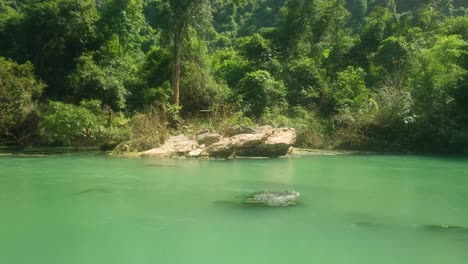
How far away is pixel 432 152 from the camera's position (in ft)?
62.2

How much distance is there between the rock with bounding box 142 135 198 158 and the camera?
15.8 metres

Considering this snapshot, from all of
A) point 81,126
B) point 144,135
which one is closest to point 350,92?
point 144,135

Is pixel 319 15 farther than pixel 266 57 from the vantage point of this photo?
Yes

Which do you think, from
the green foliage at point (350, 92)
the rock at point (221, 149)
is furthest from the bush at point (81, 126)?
the green foliage at point (350, 92)

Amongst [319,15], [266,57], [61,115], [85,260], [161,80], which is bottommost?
[85,260]

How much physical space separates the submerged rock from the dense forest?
320 inches

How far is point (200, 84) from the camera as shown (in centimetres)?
2055

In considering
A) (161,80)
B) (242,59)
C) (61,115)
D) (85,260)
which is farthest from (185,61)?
(85,260)

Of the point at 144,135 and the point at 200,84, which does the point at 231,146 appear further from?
the point at 200,84

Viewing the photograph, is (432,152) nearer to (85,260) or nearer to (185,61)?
(185,61)

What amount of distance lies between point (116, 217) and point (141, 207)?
0.79 meters

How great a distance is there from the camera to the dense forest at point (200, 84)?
59.2 ft

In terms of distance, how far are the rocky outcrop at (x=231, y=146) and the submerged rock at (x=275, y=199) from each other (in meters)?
6.50

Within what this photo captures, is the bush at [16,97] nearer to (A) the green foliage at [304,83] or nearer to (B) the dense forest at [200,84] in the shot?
(B) the dense forest at [200,84]
